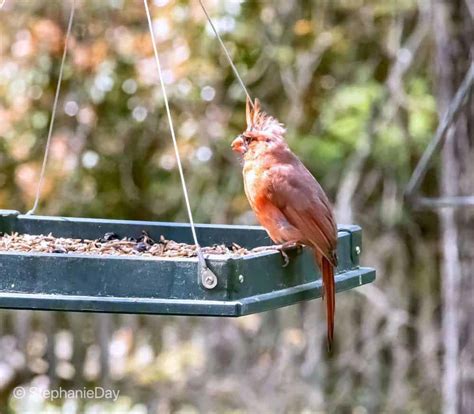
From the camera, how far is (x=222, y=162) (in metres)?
6.64

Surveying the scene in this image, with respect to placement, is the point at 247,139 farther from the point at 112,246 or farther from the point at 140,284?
the point at 140,284

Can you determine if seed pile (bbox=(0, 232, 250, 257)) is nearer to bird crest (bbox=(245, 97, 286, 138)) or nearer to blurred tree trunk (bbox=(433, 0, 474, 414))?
bird crest (bbox=(245, 97, 286, 138))

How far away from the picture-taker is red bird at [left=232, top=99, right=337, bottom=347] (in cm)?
324

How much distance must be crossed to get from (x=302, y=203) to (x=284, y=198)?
54mm

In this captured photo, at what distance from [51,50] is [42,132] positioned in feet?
1.48

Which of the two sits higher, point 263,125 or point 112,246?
point 263,125

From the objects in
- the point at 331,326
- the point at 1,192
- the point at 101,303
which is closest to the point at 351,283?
the point at 331,326

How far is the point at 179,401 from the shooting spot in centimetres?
641

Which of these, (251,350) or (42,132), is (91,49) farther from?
(251,350)

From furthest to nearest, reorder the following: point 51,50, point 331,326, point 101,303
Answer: point 51,50 < point 331,326 < point 101,303

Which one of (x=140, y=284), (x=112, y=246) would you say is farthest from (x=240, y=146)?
(x=140, y=284)

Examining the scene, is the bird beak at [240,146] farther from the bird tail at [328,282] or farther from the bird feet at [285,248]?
the bird tail at [328,282]

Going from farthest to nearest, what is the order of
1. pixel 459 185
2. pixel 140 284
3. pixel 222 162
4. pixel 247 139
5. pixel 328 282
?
pixel 222 162 < pixel 459 185 < pixel 247 139 < pixel 328 282 < pixel 140 284

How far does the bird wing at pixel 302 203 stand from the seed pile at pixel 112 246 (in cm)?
17
